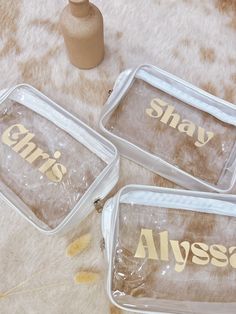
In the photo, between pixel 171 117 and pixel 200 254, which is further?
pixel 171 117

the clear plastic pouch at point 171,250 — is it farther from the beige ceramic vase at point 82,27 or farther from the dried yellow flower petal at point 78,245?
the beige ceramic vase at point 82,27

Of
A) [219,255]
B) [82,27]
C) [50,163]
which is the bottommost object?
[219,255]

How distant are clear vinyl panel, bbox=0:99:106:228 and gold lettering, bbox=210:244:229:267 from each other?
0.66 feet

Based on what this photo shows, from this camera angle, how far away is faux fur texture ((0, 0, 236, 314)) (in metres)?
0.64

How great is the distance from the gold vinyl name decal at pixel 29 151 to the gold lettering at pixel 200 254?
0.22 meters

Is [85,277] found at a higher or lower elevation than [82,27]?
lower

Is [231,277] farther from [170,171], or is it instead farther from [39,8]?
[39,8]

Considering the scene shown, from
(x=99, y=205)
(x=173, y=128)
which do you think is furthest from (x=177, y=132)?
(x=99, y=205)

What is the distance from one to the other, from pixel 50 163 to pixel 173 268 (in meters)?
0.24

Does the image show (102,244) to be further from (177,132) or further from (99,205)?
(177,132)

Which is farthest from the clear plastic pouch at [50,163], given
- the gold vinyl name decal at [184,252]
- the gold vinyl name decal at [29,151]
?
the gold vinyl name decal at [184,252]

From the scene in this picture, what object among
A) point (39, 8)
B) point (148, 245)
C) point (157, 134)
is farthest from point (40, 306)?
point (39, 8)

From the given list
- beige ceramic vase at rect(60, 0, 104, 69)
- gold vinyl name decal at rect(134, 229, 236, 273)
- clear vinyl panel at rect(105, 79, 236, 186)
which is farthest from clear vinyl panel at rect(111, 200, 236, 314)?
beige ceramic vase at rect(60, 0, 104, 69)

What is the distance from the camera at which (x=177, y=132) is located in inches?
26.8
